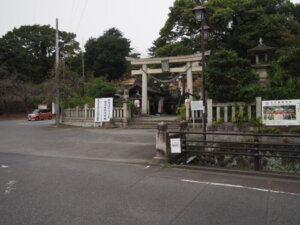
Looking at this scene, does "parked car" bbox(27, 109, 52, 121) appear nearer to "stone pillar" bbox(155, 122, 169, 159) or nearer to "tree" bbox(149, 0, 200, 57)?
"tree" bbox(149, 0, 200, 57)

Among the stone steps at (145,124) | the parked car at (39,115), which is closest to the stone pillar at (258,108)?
the stone steps at (145,124)

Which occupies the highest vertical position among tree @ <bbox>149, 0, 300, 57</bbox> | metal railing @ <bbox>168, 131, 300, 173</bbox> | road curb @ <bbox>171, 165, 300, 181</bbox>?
tree @ <bbox>149, 0, 300, 57</bbox>

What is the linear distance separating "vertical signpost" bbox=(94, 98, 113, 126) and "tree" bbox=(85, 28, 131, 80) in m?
25.7

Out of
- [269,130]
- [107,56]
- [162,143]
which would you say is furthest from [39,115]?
[269,130]

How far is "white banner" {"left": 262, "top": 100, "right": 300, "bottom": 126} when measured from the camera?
9148 mm

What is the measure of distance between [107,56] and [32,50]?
1528 centimetres

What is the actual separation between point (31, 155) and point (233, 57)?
386 inches

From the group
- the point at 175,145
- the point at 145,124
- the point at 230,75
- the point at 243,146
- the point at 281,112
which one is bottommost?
the point at 243,146

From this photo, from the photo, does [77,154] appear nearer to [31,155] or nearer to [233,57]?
[31,155]

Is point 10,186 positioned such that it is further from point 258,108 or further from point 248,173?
point 258,108

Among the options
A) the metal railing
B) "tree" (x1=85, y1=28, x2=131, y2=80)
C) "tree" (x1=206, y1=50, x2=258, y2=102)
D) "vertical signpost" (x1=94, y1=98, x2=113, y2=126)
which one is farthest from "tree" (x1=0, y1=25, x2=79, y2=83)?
the metal railing

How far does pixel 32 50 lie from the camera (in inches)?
1767

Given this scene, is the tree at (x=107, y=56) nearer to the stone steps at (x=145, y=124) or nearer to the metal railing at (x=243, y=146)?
the stone steps at (x=145, y=124)

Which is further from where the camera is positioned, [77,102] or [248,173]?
[77,102]
